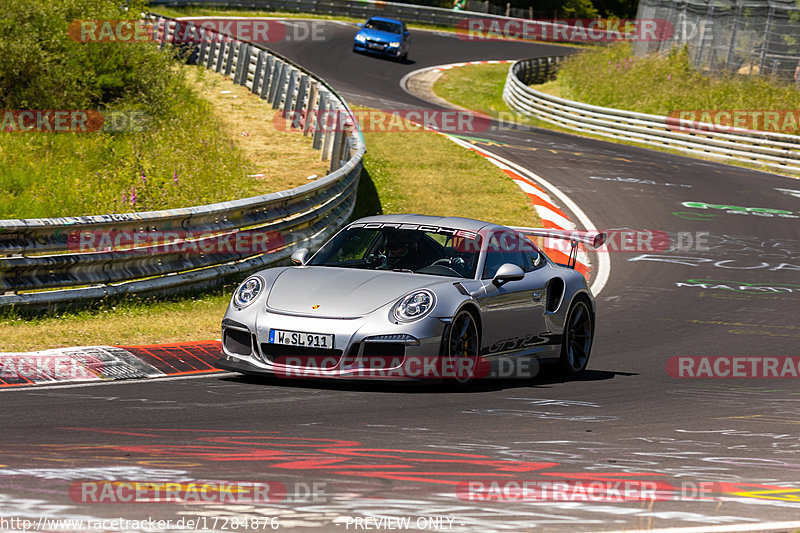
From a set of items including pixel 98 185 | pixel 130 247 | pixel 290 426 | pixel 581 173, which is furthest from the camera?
pixel 581 173

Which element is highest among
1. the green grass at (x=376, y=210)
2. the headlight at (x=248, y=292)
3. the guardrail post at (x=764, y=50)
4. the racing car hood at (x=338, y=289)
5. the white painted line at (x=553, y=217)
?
the guardrail post at (x=764, y=50)

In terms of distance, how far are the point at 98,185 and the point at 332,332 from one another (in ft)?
31.4

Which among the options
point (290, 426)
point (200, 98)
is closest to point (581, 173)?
point (200, 98)

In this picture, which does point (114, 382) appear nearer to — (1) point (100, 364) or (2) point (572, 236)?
(1) point (100, 364)

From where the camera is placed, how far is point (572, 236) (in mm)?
10430

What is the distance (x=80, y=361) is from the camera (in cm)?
856

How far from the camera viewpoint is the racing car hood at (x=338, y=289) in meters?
8.08

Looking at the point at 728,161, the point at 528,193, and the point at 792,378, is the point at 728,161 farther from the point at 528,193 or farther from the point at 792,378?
the point at 792,378
